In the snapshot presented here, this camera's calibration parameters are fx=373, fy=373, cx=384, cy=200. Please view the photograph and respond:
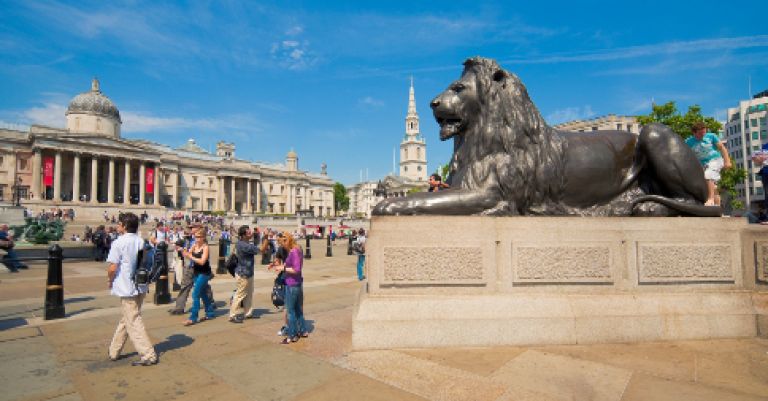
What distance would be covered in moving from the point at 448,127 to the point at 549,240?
A: 1.69 m

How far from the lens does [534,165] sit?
13.9ft

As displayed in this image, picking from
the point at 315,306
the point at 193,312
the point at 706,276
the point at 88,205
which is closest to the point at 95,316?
the point at 193,312

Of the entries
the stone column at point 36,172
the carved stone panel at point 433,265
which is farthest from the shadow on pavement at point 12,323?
the stone column at point 36,172

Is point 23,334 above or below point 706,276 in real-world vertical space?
below

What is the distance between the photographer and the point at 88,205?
55.3 meters

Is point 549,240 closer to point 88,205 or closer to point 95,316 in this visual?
point 95,316

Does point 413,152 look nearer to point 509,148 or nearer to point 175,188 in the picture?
point 175,188

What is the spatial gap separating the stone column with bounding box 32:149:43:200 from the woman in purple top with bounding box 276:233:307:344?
237ft

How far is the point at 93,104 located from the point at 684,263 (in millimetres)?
88261

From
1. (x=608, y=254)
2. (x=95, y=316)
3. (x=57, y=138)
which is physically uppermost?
(x=57, y=138)

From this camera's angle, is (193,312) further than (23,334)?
Yes

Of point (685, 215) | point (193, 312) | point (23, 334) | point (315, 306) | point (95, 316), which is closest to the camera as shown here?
point (685, 215)

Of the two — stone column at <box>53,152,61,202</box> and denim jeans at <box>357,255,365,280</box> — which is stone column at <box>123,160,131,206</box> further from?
denim jeans at <box>357,255,365,280</box>

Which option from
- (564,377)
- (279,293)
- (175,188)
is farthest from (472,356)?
(175,188)
